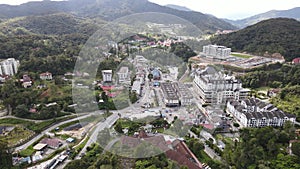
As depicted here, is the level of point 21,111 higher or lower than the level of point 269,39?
lower

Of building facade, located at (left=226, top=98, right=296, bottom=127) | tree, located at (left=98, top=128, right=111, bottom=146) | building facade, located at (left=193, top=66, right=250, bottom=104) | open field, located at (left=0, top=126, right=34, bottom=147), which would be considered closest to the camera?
tree, located at (left=98, top=128, right=111, bottom=146)

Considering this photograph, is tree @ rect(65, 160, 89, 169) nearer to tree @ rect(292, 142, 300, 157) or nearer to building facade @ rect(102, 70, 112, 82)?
tree @ rect(292, 142, 300, 157)

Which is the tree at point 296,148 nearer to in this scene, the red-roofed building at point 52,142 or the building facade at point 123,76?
the red-roofed building at point 52,142

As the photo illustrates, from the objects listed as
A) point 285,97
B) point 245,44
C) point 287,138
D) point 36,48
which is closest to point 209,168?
point 287,138

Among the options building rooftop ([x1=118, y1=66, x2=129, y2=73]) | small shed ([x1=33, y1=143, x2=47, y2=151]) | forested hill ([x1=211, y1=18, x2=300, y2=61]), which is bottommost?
small shed ([x1=33, y1=143, x2=47, y2=151])

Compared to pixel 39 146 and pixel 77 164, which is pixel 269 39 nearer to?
pixel 77 164

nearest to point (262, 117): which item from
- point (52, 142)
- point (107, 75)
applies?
point (52, 142)

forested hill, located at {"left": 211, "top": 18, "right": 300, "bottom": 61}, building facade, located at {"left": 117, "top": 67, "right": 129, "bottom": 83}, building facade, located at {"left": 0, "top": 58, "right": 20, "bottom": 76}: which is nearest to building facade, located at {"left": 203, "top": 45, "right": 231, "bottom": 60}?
forested hill, located at {"left": 211, "top": 18, "right": 300, "bottom": 61}
